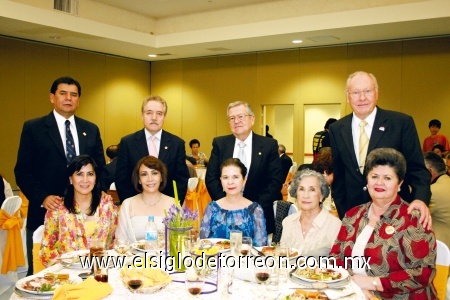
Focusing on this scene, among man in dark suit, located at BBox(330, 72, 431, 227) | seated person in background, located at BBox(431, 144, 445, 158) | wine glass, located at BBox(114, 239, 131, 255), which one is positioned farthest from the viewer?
seated person in background, located at BBox(431, 144, 445, 158)

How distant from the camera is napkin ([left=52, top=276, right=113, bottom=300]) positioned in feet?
6.41

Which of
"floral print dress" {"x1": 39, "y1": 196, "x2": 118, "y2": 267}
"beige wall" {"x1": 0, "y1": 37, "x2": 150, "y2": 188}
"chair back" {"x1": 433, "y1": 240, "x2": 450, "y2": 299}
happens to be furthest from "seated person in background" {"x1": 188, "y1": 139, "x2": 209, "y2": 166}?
"chair back" {"x1": 433, "y1": 240, "x2": 450, "y2": 299}

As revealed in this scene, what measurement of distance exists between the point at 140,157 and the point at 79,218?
2.94 ft

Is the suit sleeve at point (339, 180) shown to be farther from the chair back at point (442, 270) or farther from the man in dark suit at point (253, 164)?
the chair back at point (442, 270)

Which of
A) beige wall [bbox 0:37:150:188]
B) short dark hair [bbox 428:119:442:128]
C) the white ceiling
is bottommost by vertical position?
short dark hair [bbox 428:119:442:128]

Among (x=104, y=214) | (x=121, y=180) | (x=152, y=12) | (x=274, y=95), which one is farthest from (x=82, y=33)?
(x=104, y=214)

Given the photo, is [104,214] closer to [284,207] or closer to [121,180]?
[121,180]

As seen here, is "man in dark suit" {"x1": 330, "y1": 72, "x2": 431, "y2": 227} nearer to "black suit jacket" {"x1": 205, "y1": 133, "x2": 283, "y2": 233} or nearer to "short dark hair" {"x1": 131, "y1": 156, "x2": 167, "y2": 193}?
"black suit jacket" {"x1": 205, "y1": 133, "x2": 283, "y2": 233}

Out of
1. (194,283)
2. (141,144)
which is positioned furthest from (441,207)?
(194,283)

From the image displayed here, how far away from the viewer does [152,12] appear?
1038 cm

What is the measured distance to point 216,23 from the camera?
1004 cm

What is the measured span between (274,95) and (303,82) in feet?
2.66

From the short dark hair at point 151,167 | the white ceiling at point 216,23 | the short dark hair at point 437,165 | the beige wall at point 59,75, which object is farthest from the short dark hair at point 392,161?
the beige wall at point 59,75

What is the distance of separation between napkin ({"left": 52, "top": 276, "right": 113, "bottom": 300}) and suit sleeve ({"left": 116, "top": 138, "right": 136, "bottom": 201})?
1.77 metres
